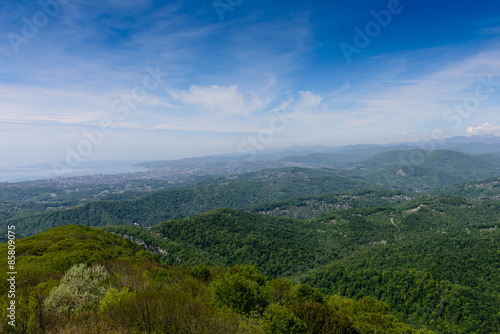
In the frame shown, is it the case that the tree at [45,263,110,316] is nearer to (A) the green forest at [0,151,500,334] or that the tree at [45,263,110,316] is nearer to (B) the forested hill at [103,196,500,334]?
(A) the green forest at [0,151,500,334]

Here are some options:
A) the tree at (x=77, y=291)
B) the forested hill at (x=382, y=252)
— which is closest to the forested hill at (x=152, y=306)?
the tree at (x=77, y=291)

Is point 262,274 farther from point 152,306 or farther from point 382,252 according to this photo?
point 152,306

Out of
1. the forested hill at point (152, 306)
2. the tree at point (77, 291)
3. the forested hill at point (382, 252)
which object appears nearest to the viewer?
the forested hill at point (152, 306)

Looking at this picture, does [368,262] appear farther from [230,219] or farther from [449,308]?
[230,219]

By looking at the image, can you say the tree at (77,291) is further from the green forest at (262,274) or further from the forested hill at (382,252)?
the forested hill at (382,252)

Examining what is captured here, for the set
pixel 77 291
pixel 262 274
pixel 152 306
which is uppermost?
pixel 152 306

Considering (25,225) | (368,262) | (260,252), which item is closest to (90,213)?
(25,225)

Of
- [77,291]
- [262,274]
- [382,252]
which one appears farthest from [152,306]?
[382,252]

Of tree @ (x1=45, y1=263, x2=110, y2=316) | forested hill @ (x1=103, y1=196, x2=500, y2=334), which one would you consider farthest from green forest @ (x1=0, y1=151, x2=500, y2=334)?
forested hill @ (x1=103, y1=196, x2=500, y2=334)
